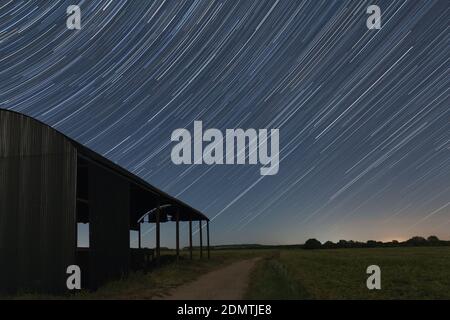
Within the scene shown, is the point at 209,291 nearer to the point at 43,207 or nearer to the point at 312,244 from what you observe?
the point at 43,207

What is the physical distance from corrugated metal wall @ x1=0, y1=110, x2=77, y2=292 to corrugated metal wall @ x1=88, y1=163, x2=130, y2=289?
59.7 inches

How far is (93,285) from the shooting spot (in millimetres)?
17375

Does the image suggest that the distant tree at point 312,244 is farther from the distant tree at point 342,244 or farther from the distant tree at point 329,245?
the distant tree at point 342,244

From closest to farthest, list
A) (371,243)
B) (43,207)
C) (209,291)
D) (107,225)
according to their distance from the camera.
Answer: (43,207), (209,291), (107,225), (371,243)

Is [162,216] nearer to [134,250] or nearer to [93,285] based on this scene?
[134,250]

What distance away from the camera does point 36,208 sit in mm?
16406

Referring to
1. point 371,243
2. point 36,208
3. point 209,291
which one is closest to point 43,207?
point 36,208

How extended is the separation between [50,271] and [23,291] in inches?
50.1

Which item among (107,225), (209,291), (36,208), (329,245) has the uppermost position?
(36,208)

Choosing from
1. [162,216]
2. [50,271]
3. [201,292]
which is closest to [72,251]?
[50,271]

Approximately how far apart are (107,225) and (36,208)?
332 centimetres

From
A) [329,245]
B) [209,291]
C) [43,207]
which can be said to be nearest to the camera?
[43,207]

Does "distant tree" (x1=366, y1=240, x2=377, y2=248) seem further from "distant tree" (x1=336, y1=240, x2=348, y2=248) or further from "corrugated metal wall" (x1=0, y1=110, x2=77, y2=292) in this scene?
"corrugated metal wall" (x1=0, y1=110, x2=77, y2=292)

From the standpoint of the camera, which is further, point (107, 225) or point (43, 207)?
point (107, 225)
